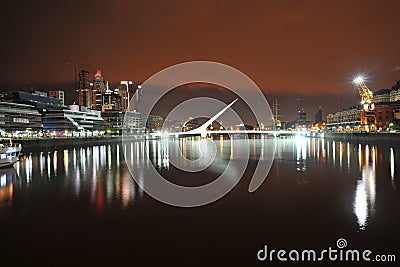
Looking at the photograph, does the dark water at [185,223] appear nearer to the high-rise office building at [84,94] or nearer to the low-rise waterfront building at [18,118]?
the low-rise waterfront building at [18,118]

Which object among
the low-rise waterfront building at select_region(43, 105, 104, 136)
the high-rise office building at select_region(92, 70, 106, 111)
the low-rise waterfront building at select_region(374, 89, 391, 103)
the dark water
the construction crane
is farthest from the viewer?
the high-rise office building at select_region(92, 70, 106, 111)

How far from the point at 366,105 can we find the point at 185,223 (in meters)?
44.4

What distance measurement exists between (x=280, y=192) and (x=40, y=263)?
19.0 ft

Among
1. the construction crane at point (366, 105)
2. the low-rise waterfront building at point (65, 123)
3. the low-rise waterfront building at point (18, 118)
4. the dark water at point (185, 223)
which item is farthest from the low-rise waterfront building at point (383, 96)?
the dark water at point (185, 223)

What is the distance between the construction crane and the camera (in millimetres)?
42594

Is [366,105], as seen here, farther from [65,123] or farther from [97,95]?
[97,95]

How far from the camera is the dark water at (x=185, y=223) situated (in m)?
4.66

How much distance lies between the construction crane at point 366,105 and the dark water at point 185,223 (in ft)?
118

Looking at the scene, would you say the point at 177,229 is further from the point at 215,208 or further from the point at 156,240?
the point at 215,208

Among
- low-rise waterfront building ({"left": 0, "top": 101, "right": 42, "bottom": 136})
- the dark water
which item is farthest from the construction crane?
low-rise waterfront building ({"left": 0, "top": 101, "right": 42, "bottom": 136})

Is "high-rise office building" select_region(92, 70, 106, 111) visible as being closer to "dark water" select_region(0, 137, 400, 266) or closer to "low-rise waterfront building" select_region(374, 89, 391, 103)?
"low-rise waterfront building" select_region(374, 89, 391, 103)

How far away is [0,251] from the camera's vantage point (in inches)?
188

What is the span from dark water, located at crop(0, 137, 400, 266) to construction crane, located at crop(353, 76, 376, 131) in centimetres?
3608

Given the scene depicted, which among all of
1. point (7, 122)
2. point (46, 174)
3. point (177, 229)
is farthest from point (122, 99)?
point (177, 229)
